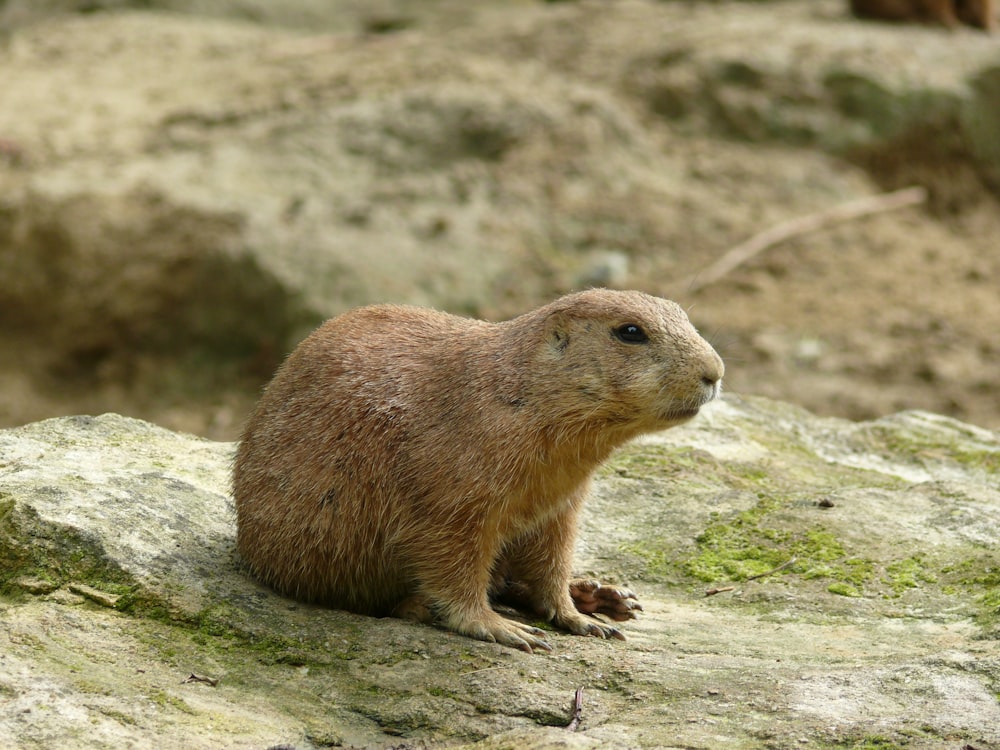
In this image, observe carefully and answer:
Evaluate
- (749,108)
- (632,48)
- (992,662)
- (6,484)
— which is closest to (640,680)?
(992,662)

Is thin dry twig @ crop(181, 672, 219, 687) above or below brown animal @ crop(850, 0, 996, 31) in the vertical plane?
below

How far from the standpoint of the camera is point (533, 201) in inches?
566

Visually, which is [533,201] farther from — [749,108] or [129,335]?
[129,335]

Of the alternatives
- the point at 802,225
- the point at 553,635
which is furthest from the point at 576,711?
the point at 802,225

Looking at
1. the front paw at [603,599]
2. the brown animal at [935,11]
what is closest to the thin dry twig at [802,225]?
the brown animal at [935,11]

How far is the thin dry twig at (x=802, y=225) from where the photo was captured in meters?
14.0

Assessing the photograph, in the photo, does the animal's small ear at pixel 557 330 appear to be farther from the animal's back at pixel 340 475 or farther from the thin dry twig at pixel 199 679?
the thin dry twig at pixel 199 679

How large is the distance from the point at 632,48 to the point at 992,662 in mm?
12550

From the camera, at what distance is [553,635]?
18.2 ft

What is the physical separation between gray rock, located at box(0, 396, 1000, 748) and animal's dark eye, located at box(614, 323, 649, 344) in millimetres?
1223

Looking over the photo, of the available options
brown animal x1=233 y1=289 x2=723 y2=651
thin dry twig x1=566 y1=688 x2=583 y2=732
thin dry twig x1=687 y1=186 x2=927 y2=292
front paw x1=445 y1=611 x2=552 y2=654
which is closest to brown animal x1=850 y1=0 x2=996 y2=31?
thin dry twig x1=687 y1=186 x2=927 y2=292

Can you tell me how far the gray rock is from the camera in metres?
4.41

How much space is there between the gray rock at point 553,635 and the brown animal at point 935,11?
1105 cm

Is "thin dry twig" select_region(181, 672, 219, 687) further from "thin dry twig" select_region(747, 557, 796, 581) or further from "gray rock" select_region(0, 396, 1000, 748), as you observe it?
"thin dry twig" select_region(747, 557, 796, 581)
